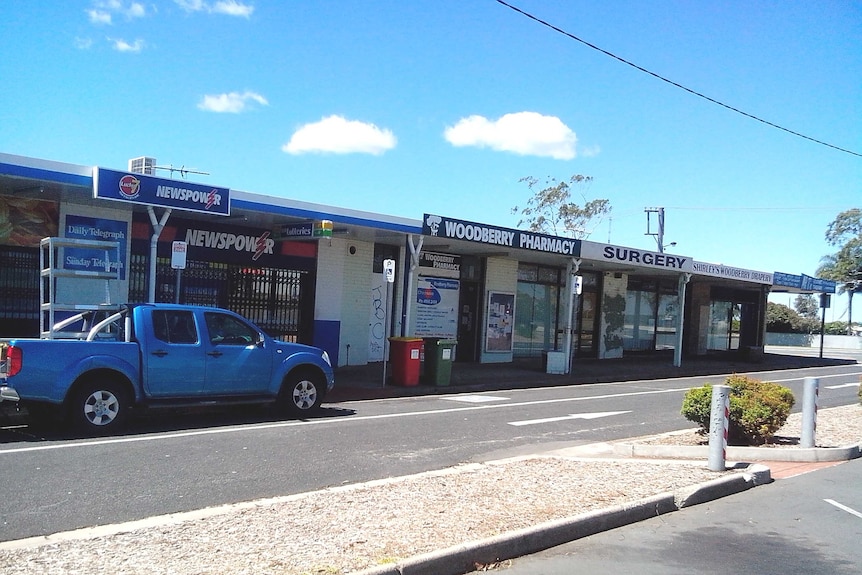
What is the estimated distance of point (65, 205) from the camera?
47.9 ft

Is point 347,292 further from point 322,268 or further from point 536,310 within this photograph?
point 536,310

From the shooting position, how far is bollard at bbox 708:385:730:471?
8406mm

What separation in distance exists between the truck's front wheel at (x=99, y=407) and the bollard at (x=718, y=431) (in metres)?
7.44

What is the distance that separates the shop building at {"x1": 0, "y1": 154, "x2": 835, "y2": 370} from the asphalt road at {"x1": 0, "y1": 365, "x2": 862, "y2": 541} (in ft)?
10.1

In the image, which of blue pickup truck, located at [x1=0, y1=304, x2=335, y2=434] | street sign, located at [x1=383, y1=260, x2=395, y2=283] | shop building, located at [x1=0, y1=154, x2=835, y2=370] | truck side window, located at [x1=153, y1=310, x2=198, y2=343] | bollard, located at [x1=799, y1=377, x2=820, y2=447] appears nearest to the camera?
blue pickup truck, located at [x1=0, y1=304, x2=335, y2=434]

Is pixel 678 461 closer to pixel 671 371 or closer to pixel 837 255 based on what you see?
pixel 671 371

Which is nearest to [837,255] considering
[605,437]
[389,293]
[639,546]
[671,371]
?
[671,371]

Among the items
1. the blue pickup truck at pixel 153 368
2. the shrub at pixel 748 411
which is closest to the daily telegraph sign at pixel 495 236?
the blue pickup truck at pixel 153 368

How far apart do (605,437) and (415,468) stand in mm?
4009

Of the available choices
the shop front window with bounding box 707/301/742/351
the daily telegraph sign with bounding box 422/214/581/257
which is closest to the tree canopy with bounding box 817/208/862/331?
the shop front window with bounding box 707/301/742/351

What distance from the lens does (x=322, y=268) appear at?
1870 centimetres

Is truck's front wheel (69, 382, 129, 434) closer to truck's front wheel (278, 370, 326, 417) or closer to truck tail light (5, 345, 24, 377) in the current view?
truck tail light (5, 345, 24, 377)

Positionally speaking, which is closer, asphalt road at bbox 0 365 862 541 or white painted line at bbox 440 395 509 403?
asphalt road at bbox 0 365 862 541

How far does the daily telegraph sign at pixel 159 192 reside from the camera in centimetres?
1224
